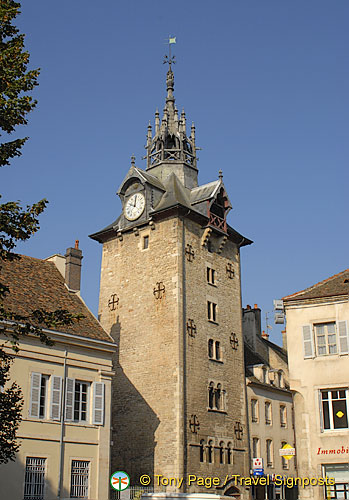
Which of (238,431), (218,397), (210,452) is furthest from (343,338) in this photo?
(238,431)

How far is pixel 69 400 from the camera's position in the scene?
23.7 metres

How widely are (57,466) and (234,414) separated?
1389cm

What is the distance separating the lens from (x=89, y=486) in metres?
23.6

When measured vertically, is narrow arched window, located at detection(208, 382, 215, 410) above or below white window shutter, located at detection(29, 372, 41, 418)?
above

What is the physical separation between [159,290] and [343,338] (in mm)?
12986

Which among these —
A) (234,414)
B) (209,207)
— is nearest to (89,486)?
(234,414)

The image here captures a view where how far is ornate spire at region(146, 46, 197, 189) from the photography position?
39.3 metres

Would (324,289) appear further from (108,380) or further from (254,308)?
(254,308)

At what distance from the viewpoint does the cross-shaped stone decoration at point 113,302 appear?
35.8 m

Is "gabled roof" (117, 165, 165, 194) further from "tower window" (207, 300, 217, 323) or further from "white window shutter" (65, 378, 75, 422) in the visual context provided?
"white window shutter" (65, 378, 75, 422)

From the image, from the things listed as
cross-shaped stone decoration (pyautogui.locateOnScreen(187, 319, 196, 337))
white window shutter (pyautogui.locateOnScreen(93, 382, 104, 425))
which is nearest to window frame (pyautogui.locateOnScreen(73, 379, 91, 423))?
white window shutter (pyautogui.locateOnScreen(93, 382, 104, 425))

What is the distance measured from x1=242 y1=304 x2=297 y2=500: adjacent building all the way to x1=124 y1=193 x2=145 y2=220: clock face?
11543 millimetres

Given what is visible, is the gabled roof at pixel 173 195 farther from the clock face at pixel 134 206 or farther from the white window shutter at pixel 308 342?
the white window shutter at pixel 308 342

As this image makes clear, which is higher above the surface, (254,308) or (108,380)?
(254,308)
